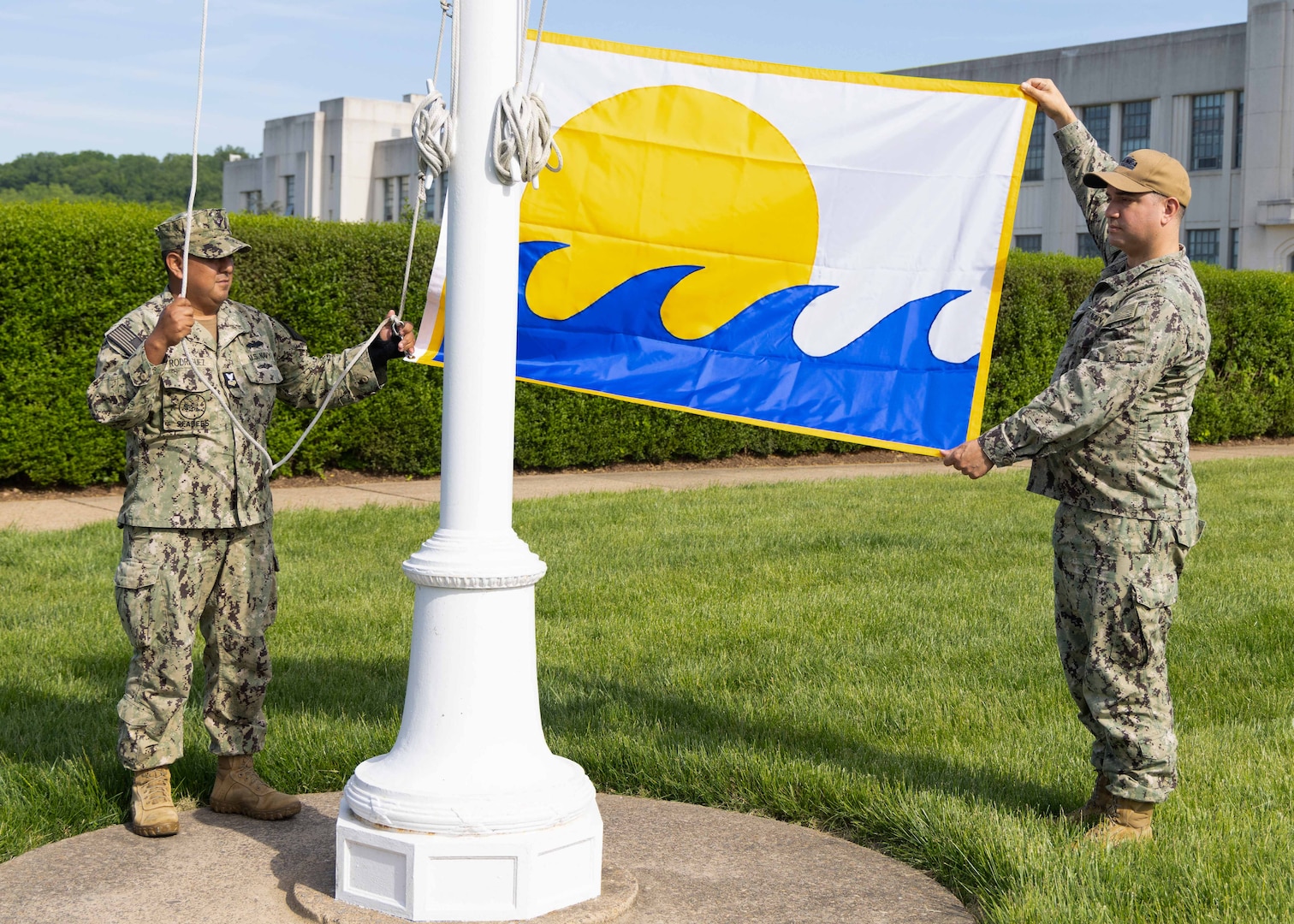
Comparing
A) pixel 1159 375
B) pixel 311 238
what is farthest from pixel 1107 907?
pixel 311 238

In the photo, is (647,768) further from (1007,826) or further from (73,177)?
(73,177)

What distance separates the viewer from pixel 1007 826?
4.41 metres

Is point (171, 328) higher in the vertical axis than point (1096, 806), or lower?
higher

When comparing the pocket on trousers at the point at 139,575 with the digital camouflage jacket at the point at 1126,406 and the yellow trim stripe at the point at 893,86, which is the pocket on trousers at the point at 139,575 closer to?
the yellow trim stripe at the point at 893,86

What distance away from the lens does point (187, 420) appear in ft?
15.0

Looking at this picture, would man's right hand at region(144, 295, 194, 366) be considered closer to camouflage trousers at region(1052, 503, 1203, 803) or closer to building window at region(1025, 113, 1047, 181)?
camouflage trousers at region(1052, 503, 1203, 803)

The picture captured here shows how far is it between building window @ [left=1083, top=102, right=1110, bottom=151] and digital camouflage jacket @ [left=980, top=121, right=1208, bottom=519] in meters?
37.5

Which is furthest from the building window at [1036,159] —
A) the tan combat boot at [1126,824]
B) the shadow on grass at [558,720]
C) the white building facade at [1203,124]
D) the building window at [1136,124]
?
the tan combat boot at [1126,824]

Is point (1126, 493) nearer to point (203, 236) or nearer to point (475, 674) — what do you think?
point (475, 674)

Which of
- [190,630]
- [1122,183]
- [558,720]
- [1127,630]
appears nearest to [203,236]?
[190,630]

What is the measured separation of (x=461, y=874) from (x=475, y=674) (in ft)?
1.83

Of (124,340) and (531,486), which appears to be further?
(531,486)

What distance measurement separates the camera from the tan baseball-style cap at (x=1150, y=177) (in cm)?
434

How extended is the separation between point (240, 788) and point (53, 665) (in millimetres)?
2314
